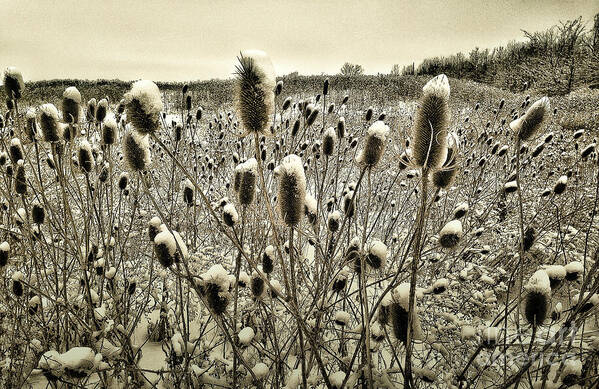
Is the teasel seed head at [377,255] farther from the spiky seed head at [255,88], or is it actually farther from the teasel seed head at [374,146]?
the spiky seed head at [255,88]

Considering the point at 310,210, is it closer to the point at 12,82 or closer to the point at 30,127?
the point at 30,127

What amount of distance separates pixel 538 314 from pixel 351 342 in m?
1.52

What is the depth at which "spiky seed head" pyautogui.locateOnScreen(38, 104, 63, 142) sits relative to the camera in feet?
5.77

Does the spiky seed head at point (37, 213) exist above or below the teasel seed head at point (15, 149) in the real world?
below

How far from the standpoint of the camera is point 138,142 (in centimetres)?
151

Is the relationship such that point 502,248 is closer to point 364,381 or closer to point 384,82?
point 364,381

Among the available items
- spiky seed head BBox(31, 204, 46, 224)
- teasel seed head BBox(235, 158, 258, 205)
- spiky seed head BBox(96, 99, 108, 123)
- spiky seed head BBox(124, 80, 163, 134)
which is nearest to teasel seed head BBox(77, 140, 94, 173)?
spiky seed head BBox(31, 204, 46, 224)

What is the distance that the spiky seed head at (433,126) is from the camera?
115 cm

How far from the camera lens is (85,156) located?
1822mm

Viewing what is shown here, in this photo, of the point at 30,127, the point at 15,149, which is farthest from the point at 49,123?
the point at 15,149

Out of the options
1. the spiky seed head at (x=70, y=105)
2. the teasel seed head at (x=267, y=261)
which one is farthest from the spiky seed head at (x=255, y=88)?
the spiky seed head at (x=70, y=105)

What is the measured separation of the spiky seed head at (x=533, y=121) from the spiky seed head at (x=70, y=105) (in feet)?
8.53

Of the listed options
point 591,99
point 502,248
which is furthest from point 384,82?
point 502,248

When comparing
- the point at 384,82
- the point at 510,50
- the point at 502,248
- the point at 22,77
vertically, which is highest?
the point at 510,50
